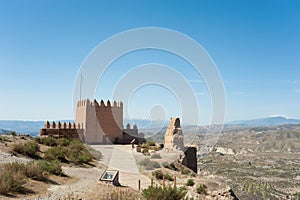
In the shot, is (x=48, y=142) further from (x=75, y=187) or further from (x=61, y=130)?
(x=75, y=187)

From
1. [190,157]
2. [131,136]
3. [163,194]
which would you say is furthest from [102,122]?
[163,194]

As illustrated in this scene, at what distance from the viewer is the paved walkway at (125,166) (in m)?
11.3

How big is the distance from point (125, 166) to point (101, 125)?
10062mm

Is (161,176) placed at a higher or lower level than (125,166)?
lower

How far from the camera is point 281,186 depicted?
46.2 metres

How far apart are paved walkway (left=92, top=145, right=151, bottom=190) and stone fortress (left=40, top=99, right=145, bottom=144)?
373 centimetres

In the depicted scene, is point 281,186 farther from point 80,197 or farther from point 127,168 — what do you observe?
point 80,197

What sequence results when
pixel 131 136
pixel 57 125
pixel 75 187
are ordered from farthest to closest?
pixel 131 136
pixel 57 125
pixel 75 187

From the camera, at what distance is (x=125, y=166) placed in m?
15.2

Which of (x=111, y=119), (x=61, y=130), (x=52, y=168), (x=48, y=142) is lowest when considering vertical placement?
(x=52, y=168)

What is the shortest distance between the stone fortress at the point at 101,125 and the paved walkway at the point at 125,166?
373 cm

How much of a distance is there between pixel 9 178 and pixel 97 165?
733 centimetres

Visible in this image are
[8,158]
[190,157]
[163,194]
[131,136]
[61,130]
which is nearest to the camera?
[163,194]

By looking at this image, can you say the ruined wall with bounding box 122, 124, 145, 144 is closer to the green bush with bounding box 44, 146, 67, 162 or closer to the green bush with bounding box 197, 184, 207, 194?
the green bush with bounding box 44, 146, 67, 162
